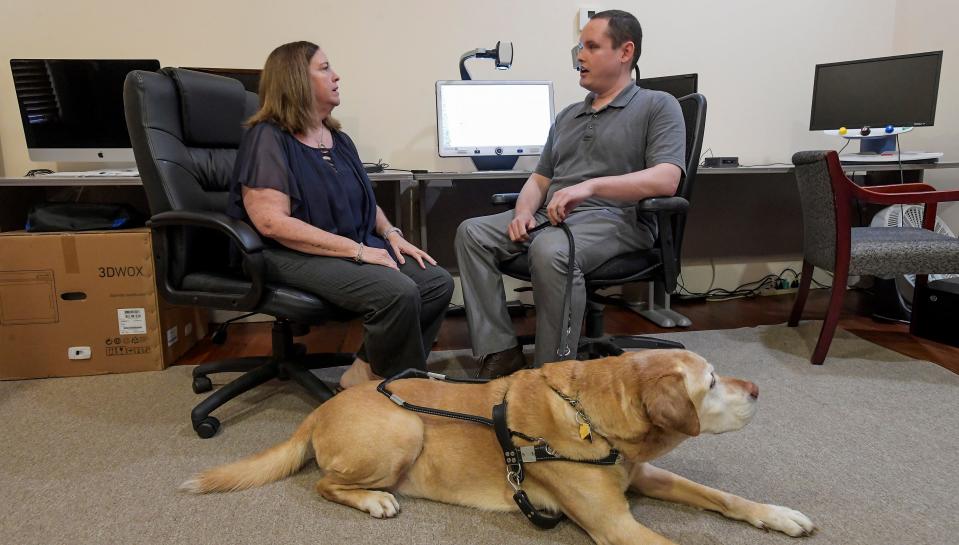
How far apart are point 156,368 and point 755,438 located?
220 cm

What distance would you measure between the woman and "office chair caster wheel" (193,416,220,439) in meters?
0.43

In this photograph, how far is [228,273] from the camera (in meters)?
1.77

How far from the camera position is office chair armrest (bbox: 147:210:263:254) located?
4.96 feet

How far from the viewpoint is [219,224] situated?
152 centimetres

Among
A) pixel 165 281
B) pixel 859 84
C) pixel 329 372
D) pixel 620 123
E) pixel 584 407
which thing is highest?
pixel 859 84

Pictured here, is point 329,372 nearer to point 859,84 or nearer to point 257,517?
point 257,517

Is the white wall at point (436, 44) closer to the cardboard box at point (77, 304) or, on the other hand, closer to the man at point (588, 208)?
the cardboard box at point (77, 304)

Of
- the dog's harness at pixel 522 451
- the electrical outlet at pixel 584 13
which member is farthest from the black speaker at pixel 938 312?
the dog's harness at pixel 522 451

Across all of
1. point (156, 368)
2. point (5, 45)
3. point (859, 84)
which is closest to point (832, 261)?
point (859, 84)

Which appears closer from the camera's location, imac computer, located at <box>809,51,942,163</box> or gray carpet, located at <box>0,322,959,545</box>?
gray carpet, located at <box>0,322,959,545</box>

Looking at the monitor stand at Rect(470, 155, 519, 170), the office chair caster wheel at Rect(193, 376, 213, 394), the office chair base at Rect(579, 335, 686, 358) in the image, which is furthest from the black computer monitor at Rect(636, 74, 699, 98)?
the office chair caster wheel at Rect(193, 376, 213, 394)

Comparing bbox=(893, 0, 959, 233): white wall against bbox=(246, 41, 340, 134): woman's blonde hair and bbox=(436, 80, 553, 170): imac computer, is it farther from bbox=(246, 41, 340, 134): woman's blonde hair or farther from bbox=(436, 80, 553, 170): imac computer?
bbox=(246, 41, 340, 134): woman's blonde hair

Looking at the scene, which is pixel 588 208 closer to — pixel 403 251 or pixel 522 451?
pixel 403 251

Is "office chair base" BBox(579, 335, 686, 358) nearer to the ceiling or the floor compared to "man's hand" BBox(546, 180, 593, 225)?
nearer to the floor
